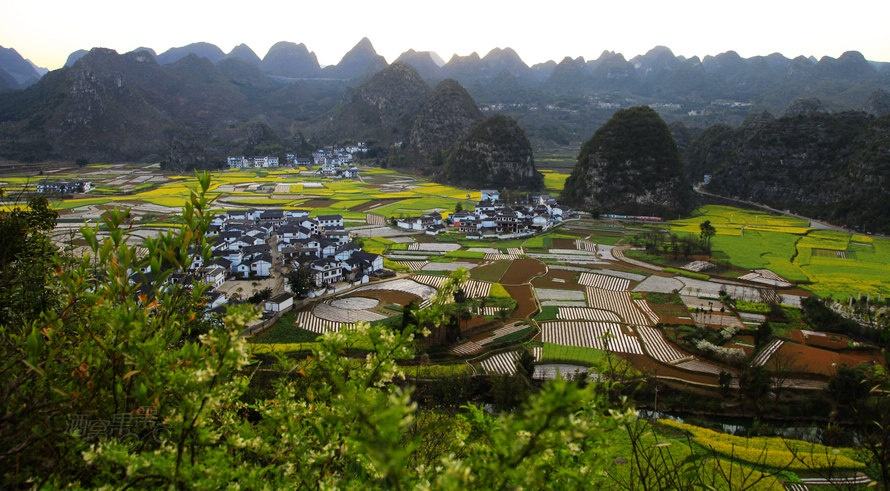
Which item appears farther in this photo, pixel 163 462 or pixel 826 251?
pixel 826 251

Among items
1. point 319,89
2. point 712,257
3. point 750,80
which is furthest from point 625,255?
point 750,80

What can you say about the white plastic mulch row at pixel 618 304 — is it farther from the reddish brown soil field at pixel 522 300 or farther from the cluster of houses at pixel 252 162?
the cluster of houses at pixel 252 162

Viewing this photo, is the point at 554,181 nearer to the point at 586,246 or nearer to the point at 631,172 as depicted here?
the point at 631,172

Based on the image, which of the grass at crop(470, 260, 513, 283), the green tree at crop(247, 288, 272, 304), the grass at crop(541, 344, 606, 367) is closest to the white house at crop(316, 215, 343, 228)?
the grass at crop(470, 260, 513, 283)

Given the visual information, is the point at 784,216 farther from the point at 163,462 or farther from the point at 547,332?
the point at 163,462

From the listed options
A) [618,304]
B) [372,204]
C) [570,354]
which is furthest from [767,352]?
[372,204]

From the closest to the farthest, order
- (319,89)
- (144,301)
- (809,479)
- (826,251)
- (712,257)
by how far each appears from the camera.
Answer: (144,301) < (809,479) < (712,257) < (826,251) < (319,89)

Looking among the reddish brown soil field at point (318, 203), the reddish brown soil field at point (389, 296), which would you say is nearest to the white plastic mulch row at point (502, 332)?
the reddish brown soil field at point (389, 296)
